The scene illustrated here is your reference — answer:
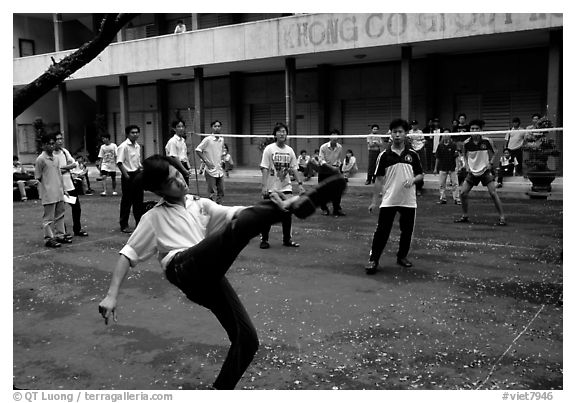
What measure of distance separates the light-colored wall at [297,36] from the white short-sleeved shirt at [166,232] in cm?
1298

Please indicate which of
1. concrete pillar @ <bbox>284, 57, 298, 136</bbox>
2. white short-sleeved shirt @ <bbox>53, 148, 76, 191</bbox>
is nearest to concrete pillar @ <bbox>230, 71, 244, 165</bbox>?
concrete pillar @ <bbox>284, 57, 298, 136</bbox>

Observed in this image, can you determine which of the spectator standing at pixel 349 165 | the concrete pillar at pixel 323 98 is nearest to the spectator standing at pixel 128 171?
the spectator standing at pixel 349 165

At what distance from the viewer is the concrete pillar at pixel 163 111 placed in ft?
92.8

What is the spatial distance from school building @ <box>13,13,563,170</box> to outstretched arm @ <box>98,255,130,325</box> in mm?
10276

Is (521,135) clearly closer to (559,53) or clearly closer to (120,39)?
(559,53)

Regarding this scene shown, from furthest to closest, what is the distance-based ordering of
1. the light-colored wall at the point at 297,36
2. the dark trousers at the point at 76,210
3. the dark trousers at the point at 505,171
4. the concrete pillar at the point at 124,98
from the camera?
1. the concrete pillar at the point at 124,98
2. the light-colored wall at the point at 297,36
3. the dark trousers at the point at 505,171
4. the dark trousers at the point at 76,210

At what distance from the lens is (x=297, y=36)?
778 inches

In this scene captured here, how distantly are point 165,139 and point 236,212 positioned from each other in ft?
86.5

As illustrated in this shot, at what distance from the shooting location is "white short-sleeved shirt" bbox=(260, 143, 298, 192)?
863cm

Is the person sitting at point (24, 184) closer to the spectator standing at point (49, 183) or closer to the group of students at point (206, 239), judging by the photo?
the spectator standing at point (49, 183)

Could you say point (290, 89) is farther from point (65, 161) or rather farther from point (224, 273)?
point (224, 273)

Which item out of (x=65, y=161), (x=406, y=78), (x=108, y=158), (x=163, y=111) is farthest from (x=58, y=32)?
(x=65, y=161)

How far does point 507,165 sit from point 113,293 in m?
14.2

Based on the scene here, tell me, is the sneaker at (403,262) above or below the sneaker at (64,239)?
below
